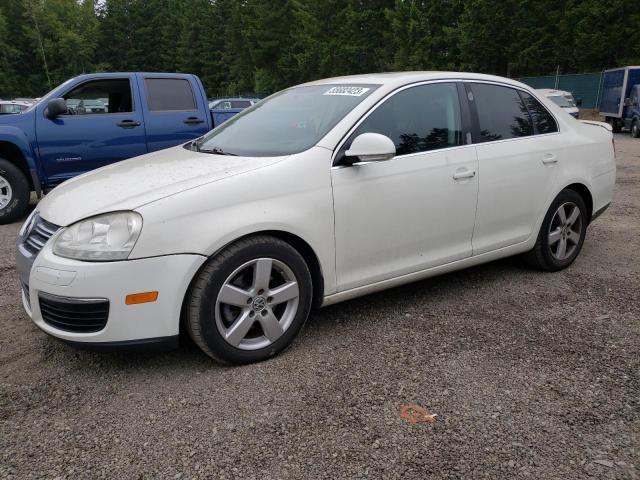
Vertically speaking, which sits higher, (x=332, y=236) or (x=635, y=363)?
(x=332, y=236)

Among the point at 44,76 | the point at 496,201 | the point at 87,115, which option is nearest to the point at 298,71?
the point at 44,76

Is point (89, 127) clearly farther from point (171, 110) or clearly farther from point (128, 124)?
point (171, 110)

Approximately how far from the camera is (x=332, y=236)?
3.09 meters

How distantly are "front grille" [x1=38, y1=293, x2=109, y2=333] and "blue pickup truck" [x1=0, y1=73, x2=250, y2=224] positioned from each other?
4.36m

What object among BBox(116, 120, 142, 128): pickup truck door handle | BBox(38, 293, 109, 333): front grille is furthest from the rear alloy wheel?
BBox(116, 120, 142, 128): pickup truck door handle

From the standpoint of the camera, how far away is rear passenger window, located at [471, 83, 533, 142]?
153 inches

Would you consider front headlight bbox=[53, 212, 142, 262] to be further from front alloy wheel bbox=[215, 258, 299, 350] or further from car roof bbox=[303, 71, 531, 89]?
car roof bbox=[303, 71, 531, 89]

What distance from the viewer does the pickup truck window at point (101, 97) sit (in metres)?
6.80

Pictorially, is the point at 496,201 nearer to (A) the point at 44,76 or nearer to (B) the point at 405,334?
(B) the point at 405,334

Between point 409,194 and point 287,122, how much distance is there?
96 centimetres

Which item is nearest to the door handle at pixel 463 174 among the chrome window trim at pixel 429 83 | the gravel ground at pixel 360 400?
the chrome window trim at pixel 429 83

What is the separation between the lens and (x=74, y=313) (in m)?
2.60

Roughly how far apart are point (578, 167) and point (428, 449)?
3.11 meters

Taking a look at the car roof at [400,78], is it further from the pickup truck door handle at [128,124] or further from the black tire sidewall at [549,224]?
the pickup truck door handle at [128,124]
